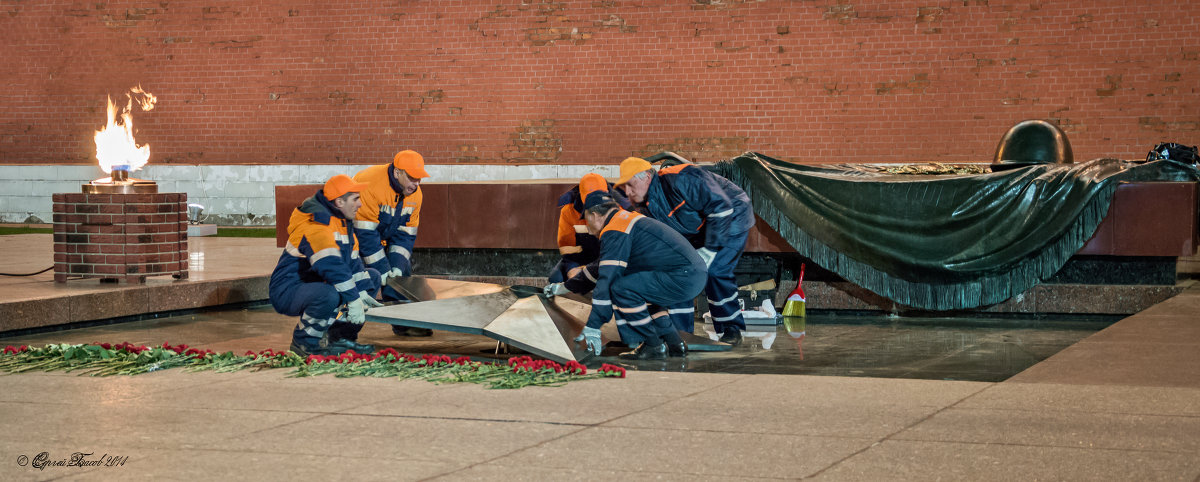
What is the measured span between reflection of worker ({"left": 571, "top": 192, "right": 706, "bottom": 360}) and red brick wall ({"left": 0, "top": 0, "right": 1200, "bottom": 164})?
9910 millimetres

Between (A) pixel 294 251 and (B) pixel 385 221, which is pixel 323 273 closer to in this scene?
(A) pixel 294 251

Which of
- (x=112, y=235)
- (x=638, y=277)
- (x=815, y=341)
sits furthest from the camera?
(x=112, y=235)

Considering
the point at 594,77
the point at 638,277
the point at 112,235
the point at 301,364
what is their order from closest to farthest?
the point at 301,364 < the point at 638,277 < the point at 112,235 < the point at 594,77

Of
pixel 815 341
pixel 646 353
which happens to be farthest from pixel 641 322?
pixel 815 341

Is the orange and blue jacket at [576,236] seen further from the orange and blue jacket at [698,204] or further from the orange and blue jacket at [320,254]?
the orange and blue jacket at [320,254]

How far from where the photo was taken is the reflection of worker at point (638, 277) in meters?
6.46

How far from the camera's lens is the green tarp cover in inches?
342

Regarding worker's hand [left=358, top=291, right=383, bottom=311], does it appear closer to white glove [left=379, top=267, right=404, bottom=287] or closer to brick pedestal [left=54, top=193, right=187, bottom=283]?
white glove [left=379, top=267, right=404, bottom=287]

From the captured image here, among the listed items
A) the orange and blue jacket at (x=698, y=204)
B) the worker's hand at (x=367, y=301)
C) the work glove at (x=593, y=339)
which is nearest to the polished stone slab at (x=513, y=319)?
the work glove at (x=593, y=339)

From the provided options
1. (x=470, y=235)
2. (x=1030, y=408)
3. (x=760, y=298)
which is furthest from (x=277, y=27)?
(x=1030, y=408)

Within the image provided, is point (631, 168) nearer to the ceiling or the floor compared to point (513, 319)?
nearer to the ceiling

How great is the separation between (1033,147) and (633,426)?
23.4 ft

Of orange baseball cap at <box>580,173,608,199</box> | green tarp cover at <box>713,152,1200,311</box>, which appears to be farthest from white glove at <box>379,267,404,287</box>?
green tarp cover at <box>713,152,1200,311</box>

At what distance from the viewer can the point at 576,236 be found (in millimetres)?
7953
